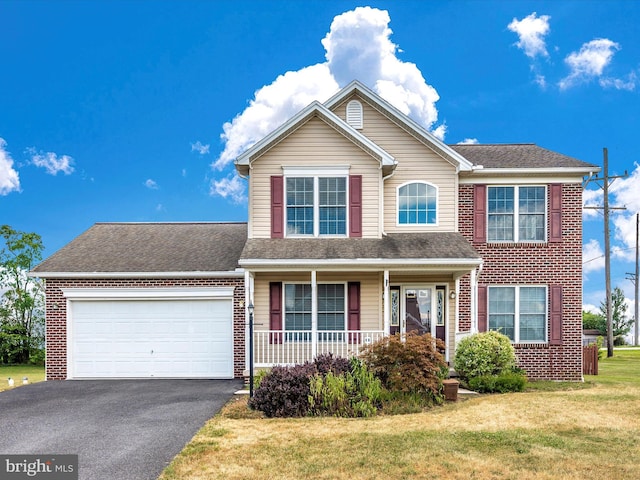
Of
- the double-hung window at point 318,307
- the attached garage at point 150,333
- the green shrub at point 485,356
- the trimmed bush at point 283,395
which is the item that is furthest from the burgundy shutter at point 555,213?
the attached garage at point 150,333

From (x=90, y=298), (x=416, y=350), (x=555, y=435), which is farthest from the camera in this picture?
(x=90, y=298)

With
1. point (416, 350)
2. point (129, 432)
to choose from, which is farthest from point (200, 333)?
point (416, 350)

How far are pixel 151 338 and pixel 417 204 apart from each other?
9.13 metres

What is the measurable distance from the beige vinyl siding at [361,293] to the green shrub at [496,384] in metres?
3.21

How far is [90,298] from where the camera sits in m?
14.3

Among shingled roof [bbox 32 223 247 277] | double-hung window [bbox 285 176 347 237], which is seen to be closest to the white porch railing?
shingled roof [bbox 32 223 247 277]

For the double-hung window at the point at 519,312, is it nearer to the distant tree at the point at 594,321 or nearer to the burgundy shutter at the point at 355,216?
the burgundy shutter at the point at 355,216

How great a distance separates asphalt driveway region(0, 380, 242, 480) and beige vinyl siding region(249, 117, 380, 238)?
495cm

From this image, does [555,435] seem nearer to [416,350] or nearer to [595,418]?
[595,418]

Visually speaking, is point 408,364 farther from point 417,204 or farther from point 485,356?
point 417,204

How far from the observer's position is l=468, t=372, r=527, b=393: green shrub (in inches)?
466

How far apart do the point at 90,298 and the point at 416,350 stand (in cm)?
993

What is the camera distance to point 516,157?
49.2ft

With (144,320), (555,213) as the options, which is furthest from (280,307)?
(555,213)
